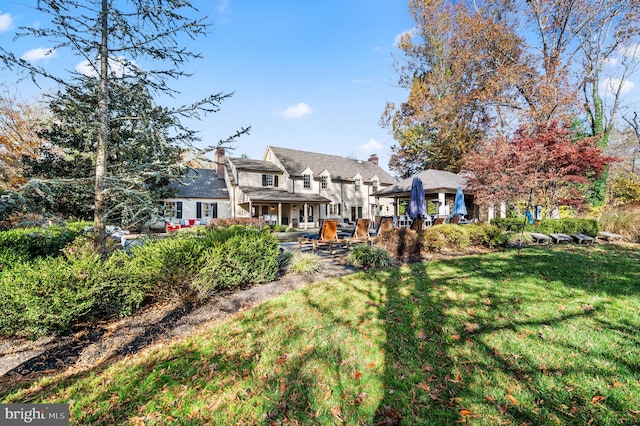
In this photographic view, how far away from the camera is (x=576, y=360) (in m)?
2.79

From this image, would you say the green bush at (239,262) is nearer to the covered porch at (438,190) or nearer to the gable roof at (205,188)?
the covered porch at (438,190)

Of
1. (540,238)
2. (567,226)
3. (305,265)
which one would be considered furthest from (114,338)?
(567,226)

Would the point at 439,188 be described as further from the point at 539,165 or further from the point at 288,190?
the point at 288,190

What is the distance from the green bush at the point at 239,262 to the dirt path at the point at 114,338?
31 cm

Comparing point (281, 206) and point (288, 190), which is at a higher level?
point (288, 190)

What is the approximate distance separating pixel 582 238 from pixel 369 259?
30.7 feet

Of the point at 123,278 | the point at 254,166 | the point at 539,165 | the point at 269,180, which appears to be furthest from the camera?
the point at 269,180

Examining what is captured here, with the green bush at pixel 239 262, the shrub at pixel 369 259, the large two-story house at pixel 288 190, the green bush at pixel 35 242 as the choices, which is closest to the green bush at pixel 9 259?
the green bush at pixel 35 242

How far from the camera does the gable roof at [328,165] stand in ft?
92.4

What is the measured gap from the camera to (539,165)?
41.0 ft

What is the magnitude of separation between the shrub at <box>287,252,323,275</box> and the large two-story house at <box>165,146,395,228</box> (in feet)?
53.4

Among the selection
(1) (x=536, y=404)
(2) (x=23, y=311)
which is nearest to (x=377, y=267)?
(1) (x=536, y=404)

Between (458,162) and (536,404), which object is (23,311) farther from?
(458,162)

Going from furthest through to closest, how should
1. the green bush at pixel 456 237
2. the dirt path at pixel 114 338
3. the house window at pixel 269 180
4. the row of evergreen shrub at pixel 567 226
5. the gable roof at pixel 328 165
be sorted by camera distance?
the gable roof at pixel 328 165, the house window at pixel 269 180, the row of evergreen shrub at pixel 567 226, the green bush at pixel 456 237, the dirt path at pixel 114 338
